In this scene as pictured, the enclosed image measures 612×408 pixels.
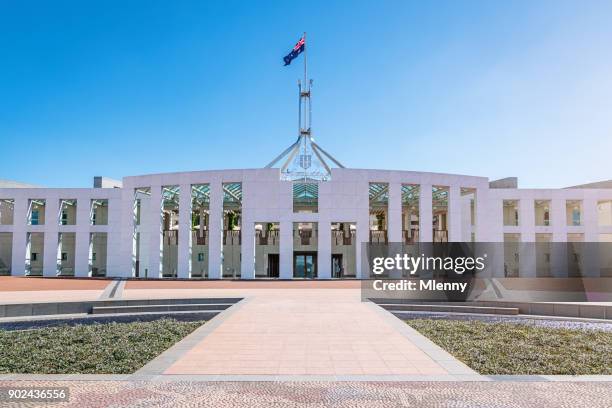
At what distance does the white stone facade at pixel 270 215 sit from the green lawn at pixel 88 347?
22.6 metres

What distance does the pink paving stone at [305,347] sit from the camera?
8.30 meters

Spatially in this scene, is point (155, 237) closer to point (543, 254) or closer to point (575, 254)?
point (543, 254)

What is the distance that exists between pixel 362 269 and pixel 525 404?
101ft

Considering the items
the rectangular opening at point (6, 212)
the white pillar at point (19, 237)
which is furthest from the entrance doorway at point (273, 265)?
the rectangular opening at point (6, 212)

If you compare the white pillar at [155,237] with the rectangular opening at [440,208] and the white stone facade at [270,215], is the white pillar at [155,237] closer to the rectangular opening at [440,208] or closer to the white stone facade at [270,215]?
the white stone facade at [270,215]

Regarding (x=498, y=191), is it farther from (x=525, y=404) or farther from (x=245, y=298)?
(x=525, y=404)

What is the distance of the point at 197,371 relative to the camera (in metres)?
8.02

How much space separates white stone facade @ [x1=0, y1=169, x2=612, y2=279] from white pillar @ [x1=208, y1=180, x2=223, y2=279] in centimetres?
8

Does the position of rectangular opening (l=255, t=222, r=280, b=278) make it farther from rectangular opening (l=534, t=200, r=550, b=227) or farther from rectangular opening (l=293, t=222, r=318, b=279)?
rectangular opening (l=534, t=200, r=550, b=227)

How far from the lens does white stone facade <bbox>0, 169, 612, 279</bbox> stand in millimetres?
36750

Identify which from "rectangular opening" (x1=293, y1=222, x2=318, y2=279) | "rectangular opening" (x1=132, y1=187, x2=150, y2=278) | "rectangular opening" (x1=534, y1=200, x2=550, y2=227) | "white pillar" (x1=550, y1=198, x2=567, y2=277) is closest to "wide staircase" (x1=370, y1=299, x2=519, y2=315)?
"rectangular opening" (x1=293, y1=222, x2=318, y2=279)

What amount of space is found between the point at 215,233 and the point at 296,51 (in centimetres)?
1839

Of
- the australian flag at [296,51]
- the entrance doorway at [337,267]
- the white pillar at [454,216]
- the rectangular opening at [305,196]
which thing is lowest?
the entrance doorway at [337,267]

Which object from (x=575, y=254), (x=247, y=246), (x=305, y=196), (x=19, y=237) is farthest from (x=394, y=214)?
(x=19, y=237)
